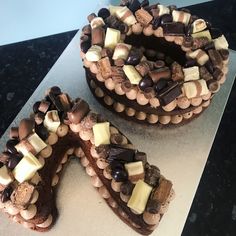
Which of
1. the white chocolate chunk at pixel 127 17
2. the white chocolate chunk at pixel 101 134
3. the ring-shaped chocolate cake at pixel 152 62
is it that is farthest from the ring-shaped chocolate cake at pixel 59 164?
the white chocolate chunk at pixel 127 17

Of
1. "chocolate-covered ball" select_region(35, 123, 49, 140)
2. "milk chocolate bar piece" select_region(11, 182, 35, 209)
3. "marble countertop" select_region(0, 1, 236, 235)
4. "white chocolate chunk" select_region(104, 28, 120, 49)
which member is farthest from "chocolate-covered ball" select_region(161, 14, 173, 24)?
"milk chocolate bar piece" select_region(11, 182, 35, 209)

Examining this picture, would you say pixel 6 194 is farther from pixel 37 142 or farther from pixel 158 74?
pixel 158 74

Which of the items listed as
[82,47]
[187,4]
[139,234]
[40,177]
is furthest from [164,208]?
[187,4]

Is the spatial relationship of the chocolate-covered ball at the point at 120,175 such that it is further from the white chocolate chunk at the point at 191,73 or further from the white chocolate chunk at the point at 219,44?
the white chocolate chunk at the point at 219,44

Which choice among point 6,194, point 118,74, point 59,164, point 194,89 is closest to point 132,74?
point 118,74

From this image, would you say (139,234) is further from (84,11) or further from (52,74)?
(84,11)

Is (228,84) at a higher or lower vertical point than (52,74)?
lower

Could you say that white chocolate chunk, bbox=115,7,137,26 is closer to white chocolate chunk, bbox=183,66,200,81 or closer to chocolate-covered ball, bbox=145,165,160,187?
white chocolate chunk, bbox=183,66,200,81
